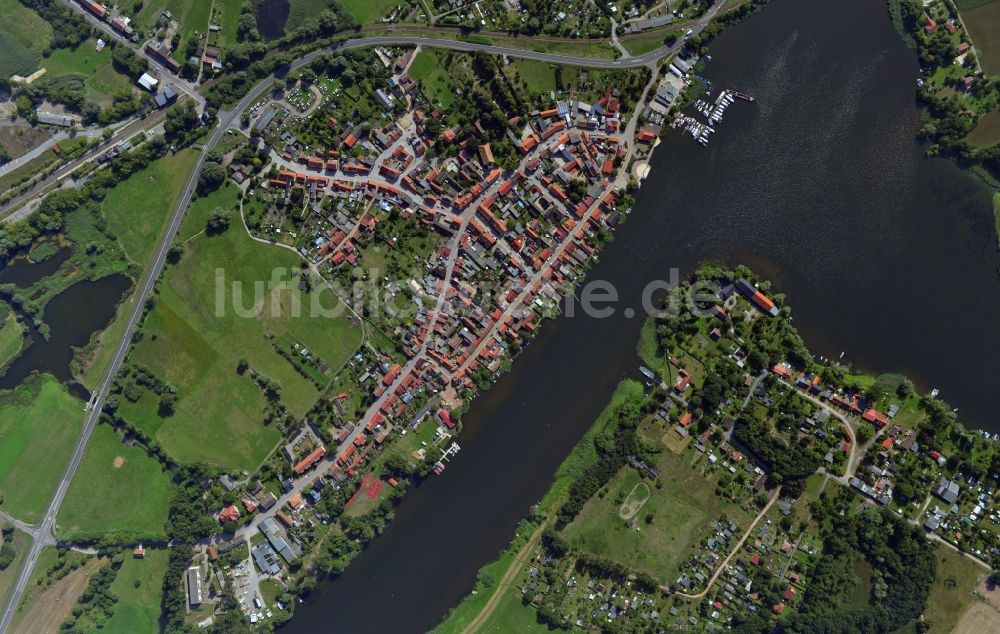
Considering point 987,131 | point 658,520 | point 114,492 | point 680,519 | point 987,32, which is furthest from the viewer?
point 114,492

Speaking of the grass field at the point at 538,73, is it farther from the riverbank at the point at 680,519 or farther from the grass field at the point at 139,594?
the grass field at the point at 139,594

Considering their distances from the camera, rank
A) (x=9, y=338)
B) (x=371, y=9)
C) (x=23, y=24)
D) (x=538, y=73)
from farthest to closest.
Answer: (x=9, y=338) → (x=23, y=24) → (x=371, y=9) → (x=538, y=73)

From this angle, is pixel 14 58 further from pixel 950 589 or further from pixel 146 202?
pixel 950 589

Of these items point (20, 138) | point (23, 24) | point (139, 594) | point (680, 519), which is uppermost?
point (680, 519)

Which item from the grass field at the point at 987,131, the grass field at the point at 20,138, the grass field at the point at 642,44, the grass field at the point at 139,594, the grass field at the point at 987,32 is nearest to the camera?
the grass field at the point at 987,32

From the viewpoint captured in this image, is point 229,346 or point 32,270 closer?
point 229,346

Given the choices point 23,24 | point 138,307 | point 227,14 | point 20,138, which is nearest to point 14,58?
point 23,24

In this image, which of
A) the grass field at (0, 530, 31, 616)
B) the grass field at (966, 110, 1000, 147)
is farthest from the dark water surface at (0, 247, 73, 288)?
the grass field at (966, 110, 1000, 147)

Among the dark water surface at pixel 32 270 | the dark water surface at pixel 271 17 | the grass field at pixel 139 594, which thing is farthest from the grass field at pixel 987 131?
the dark water surface at pixel 32 270

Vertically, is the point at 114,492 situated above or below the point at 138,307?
below
